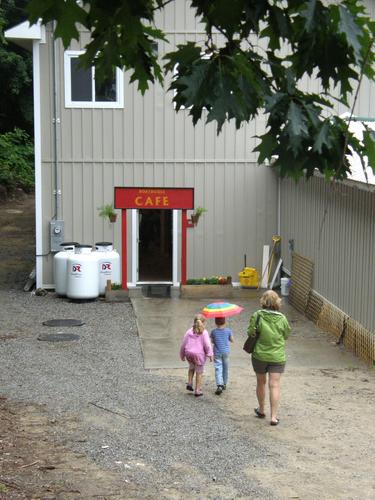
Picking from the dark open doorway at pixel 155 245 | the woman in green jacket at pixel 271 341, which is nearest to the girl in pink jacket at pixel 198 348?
the woman in green jacket at pixel 271 341

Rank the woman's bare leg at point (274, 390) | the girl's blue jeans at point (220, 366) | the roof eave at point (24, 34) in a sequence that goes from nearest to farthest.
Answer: the woman's bare leg at point (274, 390), the girl's blue jeans at point (220, 366), the roof eave at point (24, 34)

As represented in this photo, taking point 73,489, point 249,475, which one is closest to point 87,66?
point 73,489

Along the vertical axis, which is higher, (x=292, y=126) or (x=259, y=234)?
(x=292, y=126)

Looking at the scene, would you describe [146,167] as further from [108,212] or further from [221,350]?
[221,350]

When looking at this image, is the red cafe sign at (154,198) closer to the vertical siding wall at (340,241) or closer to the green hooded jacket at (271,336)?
the vertical siding wall at (340,241)

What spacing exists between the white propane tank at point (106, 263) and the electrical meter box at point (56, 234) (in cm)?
111

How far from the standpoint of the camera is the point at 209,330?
15617 mm

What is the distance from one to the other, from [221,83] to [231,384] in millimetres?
7668

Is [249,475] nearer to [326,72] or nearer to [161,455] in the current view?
[161,455]

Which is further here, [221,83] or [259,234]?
[259,234]

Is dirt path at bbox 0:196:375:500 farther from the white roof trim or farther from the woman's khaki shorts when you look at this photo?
the white roof trim

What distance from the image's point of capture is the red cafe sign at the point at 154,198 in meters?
19.8

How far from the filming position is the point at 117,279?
1931 cm

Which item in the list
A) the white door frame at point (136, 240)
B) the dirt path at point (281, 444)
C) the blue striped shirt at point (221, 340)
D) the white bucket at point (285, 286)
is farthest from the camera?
the white door frame at point (136, 240)
